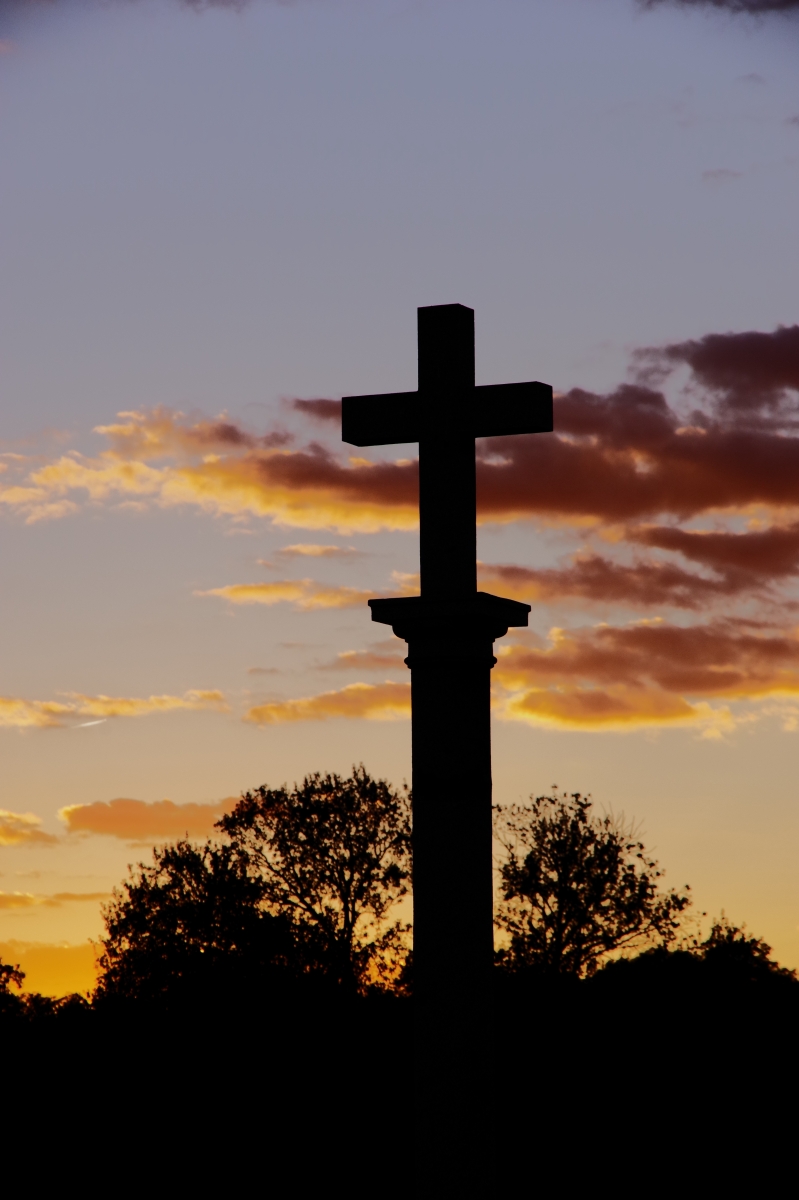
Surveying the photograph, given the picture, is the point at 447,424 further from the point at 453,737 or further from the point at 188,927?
the point at 188,927

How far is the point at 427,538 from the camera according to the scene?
14.7 metres

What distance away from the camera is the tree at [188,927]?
5441cm

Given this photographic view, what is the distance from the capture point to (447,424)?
49.2 feet

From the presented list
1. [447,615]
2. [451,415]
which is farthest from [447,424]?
[447,615]

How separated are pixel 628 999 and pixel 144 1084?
8618mm

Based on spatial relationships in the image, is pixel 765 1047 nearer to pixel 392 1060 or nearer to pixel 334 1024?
pixel 392 1060

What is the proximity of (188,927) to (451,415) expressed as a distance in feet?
150

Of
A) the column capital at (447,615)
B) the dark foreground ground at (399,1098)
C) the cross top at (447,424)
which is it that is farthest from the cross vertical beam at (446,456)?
the dark foreground ground at (399,1098)

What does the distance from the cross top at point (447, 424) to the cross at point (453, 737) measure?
1cm

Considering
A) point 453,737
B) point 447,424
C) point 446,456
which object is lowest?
point 453,737

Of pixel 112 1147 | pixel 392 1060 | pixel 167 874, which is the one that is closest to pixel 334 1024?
pixel 392 1060

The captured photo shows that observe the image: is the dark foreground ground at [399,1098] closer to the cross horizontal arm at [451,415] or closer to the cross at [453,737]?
the cross at [453,737]

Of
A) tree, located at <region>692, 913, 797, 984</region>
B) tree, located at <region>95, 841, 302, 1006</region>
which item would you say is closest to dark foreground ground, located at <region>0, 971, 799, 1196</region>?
tree, located at <region>692, 913, 797, 984</region>

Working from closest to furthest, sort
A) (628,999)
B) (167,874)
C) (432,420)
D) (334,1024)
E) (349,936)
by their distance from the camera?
(432,420) → (628,999) → (334,1024) → (349,936) → (167,874)
